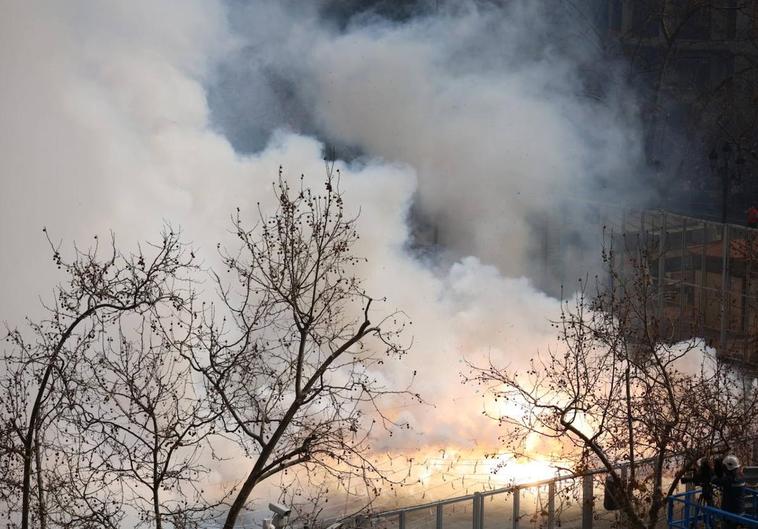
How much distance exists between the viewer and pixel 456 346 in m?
22.1

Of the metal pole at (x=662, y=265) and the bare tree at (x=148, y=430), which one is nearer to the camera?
the bare tree at (x=148, y=430)

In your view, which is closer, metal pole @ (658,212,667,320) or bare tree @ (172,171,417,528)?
bare tree @ (172,171,417,528)

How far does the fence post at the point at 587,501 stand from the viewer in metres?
12.8

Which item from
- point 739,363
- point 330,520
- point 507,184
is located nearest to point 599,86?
point 507,184

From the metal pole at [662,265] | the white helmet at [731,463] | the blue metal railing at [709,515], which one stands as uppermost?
the metal pole at [662,265]

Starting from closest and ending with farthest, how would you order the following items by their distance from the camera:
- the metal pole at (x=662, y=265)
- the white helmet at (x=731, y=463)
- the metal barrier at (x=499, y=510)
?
the white helmet at (x=731, y=463)
the metal barrier at (x=499, y=510)
the metal pole at (x=662, y=265)

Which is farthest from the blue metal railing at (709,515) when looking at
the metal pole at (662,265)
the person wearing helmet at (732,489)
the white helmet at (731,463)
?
the metal pole at (662,265)

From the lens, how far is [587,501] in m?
12.3

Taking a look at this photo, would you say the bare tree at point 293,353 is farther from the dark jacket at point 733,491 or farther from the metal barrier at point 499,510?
the dark jacket at point 733,491

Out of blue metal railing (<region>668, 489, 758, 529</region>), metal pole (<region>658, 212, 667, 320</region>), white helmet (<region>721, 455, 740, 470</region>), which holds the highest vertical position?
metal pole (<region>658, 212, 667, 320</region>)

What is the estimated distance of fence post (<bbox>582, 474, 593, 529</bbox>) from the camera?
41.9ft

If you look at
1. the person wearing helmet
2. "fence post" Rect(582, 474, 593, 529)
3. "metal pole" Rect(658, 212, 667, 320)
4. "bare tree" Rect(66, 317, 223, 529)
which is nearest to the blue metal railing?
the person wearing helmet

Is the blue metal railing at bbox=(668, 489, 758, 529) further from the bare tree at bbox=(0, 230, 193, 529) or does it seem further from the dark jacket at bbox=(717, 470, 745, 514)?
the bare tree at bbox=(0, 230, 193, 529)

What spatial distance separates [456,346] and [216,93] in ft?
24.5
